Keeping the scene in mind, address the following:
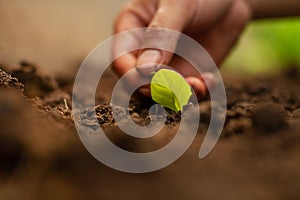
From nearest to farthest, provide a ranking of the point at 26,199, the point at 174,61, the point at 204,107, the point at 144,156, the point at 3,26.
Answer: the point at 26,199
the point at 144,156
the point at 204,107
the point at 174,61
the point at 3,26

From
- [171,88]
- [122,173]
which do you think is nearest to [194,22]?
[171,88]

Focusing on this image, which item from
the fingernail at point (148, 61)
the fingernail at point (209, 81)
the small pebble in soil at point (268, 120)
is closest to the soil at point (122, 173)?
the small pebble in soil at point (268, 120)

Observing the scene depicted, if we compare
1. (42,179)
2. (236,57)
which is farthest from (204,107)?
(236,57)

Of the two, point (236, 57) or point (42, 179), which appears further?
point (236, 57)

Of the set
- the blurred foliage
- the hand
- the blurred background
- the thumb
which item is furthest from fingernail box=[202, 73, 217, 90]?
the blurred foliage

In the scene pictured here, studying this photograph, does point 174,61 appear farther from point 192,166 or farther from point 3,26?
point 3,26

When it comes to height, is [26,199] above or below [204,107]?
below

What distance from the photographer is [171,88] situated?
0.82 metres

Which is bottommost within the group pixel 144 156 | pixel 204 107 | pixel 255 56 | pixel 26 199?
pixel 26 199

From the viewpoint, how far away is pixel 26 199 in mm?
533

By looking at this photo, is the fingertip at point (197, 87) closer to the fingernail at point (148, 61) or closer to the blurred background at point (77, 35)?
the fingernail at point (148, 61)

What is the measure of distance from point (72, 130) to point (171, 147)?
0.15m

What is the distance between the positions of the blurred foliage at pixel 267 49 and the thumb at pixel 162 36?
1.54 metres

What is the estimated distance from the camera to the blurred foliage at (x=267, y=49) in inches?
107
